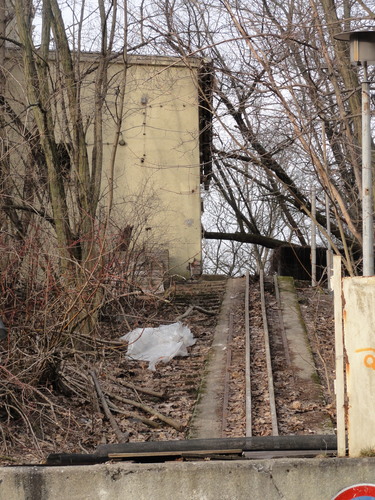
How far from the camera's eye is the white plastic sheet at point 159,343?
13656 millimetres

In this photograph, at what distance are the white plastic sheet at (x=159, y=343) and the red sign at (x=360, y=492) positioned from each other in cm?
901

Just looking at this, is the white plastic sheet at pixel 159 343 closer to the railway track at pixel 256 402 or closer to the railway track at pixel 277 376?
the railway track at pixel 256 402

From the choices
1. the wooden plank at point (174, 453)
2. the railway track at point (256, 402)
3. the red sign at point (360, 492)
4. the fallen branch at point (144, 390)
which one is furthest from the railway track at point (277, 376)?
the red sign at point (360, 492)

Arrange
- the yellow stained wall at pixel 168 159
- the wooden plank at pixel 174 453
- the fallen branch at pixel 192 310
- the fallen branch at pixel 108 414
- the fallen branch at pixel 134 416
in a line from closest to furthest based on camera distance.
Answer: the wooden plank at pixel 174 453 → the fallen branch at pixel 108 414 → the fallen branch at pixel 134 416 → the fallen branch at pixel 192 310 → the yellow stained wall at pixel 168 159

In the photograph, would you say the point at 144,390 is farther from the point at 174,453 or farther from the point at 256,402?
the point at 174,453

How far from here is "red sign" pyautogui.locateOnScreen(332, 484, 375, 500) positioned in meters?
4.31

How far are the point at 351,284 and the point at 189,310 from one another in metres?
12.6

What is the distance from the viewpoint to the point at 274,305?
17375mm

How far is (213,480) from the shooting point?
4297mm

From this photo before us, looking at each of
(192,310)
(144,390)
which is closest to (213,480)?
(144,390)

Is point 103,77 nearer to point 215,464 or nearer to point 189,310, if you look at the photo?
point 189,310

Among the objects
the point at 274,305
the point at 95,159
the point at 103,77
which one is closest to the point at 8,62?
the point at 103,77

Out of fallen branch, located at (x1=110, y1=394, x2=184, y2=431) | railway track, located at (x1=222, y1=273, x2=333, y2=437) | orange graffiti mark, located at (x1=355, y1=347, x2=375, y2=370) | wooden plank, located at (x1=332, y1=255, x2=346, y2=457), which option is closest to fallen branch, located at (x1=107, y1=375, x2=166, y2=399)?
fallen branch, located at (x1=110, y1=394, x2=184, y2=431)

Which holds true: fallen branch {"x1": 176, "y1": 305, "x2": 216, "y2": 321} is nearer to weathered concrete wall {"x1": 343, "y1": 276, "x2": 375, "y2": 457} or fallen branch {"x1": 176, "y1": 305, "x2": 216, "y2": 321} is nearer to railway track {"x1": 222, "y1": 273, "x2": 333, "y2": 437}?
railway track {"x1": 222, "y1": 273, "x2": 333, "y2": 437}
